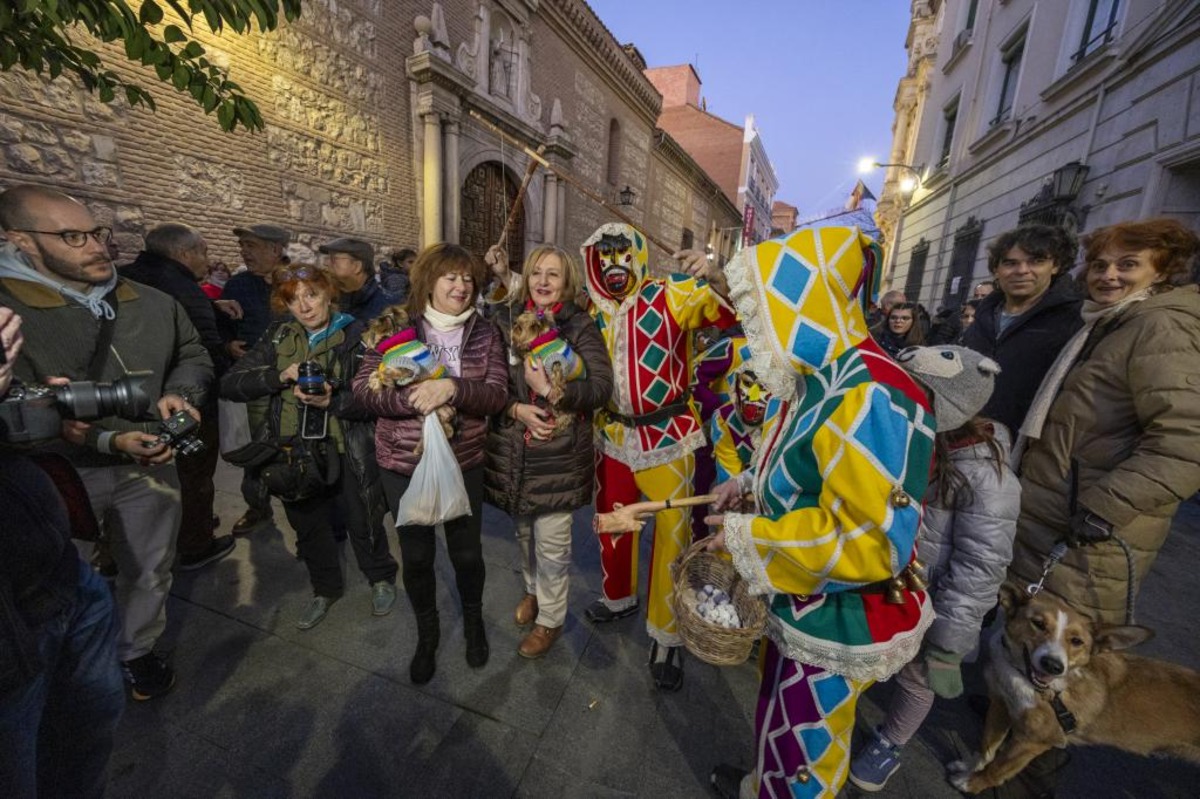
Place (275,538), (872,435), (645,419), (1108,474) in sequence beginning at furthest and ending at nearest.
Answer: (275,538)
(645,419)
(1108,474)
(872,435)

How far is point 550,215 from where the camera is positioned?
12.9 metres

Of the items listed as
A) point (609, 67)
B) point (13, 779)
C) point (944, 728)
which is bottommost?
point (944, 728)

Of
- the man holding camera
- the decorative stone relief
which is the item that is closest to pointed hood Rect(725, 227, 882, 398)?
the man holding camera

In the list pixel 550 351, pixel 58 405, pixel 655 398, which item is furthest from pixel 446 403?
pixel 58 405

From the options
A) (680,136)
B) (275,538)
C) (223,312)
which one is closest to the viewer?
(275,538)

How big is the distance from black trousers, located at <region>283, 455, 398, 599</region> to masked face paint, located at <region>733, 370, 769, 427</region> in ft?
7.80

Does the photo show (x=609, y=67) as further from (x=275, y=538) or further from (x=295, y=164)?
(x=275, y=538)

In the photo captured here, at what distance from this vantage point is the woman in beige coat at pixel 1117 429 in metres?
1.80

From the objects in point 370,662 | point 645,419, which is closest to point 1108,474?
point 645,419

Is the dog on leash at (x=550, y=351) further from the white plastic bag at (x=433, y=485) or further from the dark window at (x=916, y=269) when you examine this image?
the dark window at (x=916, y=269)

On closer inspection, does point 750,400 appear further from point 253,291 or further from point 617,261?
point 253,291

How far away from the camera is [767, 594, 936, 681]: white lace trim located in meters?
1.33

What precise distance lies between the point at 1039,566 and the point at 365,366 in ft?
11.2

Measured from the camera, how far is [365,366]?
234 cm
